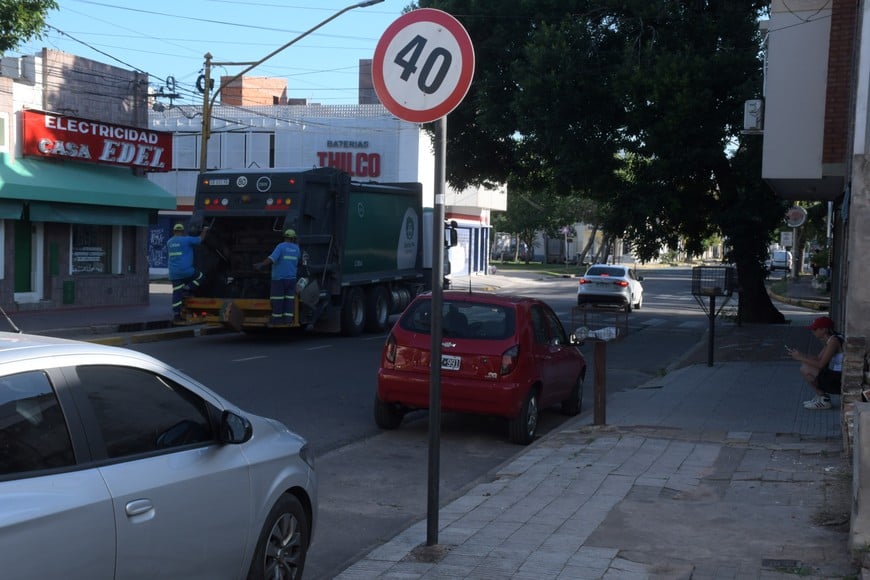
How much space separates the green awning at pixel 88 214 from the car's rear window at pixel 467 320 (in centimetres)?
1507

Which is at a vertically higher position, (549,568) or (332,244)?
(332,244)

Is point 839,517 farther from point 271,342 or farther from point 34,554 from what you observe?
point 271,342

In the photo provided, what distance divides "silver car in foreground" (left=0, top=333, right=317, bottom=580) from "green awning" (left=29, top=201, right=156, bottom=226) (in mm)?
19512

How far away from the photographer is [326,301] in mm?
19281

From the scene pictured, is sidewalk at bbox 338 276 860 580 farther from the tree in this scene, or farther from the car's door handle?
the tree

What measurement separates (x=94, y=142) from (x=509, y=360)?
17567mm

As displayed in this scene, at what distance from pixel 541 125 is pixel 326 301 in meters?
7.12

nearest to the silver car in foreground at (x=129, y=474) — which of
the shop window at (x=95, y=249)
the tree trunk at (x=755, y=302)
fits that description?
the shop window at (x=95, y=249)

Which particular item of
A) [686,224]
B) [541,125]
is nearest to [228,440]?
[541,125]

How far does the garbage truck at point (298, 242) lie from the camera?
18359mm

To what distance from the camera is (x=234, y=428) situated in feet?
15.4

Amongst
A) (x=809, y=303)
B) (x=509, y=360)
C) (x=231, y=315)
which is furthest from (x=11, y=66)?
(x=809, y=303)

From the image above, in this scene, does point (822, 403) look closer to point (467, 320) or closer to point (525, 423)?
point (525, 423)

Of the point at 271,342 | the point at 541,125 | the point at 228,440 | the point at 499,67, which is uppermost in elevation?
the point at 499,67
